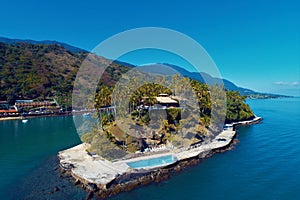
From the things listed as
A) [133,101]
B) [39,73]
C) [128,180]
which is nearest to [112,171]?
[128,180]

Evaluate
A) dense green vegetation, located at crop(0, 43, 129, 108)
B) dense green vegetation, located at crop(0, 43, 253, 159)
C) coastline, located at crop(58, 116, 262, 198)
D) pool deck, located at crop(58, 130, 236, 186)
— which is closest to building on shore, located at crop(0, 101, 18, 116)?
dense green vegetation, located at crop(0, 43, 129, 108)

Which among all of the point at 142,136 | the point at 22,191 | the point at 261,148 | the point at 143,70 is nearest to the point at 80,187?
the point at 22,191

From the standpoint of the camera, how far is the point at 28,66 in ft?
333

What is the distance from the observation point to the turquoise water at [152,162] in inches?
883

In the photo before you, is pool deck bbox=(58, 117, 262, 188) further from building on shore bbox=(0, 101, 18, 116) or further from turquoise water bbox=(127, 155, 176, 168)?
building on shore bbox=(0, 101, 18, 116)

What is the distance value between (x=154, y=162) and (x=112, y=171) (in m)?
5.05

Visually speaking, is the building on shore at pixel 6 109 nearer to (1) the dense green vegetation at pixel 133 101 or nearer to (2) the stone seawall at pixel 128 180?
(1) the dense green vegetation at pixel 133 101

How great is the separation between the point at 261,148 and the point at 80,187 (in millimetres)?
25454

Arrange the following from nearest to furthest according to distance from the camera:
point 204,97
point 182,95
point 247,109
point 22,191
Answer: point 22,191 → point 204,97 → point 182,95 → point 247,109

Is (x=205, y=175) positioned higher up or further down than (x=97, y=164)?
further down

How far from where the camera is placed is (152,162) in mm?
23391

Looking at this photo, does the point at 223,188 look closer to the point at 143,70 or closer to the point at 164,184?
the point at 164,184

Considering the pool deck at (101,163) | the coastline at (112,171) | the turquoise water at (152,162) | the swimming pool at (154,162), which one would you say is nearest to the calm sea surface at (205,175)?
the coastline at (112,171)

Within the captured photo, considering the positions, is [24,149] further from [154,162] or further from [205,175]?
[205,175]
